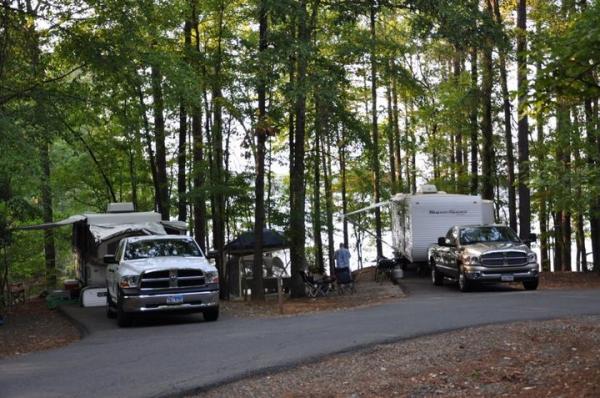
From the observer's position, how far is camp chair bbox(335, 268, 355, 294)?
22.9 metres

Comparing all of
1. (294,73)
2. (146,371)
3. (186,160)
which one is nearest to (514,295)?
(294,73)

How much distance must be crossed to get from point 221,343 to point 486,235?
11.6 m

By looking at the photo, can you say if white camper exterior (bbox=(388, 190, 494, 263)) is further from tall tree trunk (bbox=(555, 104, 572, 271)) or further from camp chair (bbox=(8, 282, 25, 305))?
camp chair (bbox=(8, 282, 25, 305))

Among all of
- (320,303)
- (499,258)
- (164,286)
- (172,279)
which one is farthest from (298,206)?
(164,286)

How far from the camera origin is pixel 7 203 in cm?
2067

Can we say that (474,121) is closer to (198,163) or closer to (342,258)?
(342,258)

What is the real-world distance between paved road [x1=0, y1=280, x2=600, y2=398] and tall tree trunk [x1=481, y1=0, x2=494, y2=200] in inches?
560

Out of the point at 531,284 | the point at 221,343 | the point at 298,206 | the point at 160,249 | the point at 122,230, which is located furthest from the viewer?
the point at 298,206

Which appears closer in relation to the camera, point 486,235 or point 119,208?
point 486,235

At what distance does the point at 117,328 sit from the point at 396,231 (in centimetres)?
1620

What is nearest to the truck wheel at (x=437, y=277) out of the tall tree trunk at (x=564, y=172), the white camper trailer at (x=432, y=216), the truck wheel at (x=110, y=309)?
the white camper trailer at (x=432, y=216)

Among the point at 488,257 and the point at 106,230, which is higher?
the point at 106,230

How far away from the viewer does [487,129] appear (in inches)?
1248

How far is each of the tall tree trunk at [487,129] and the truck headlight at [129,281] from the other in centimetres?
1680
